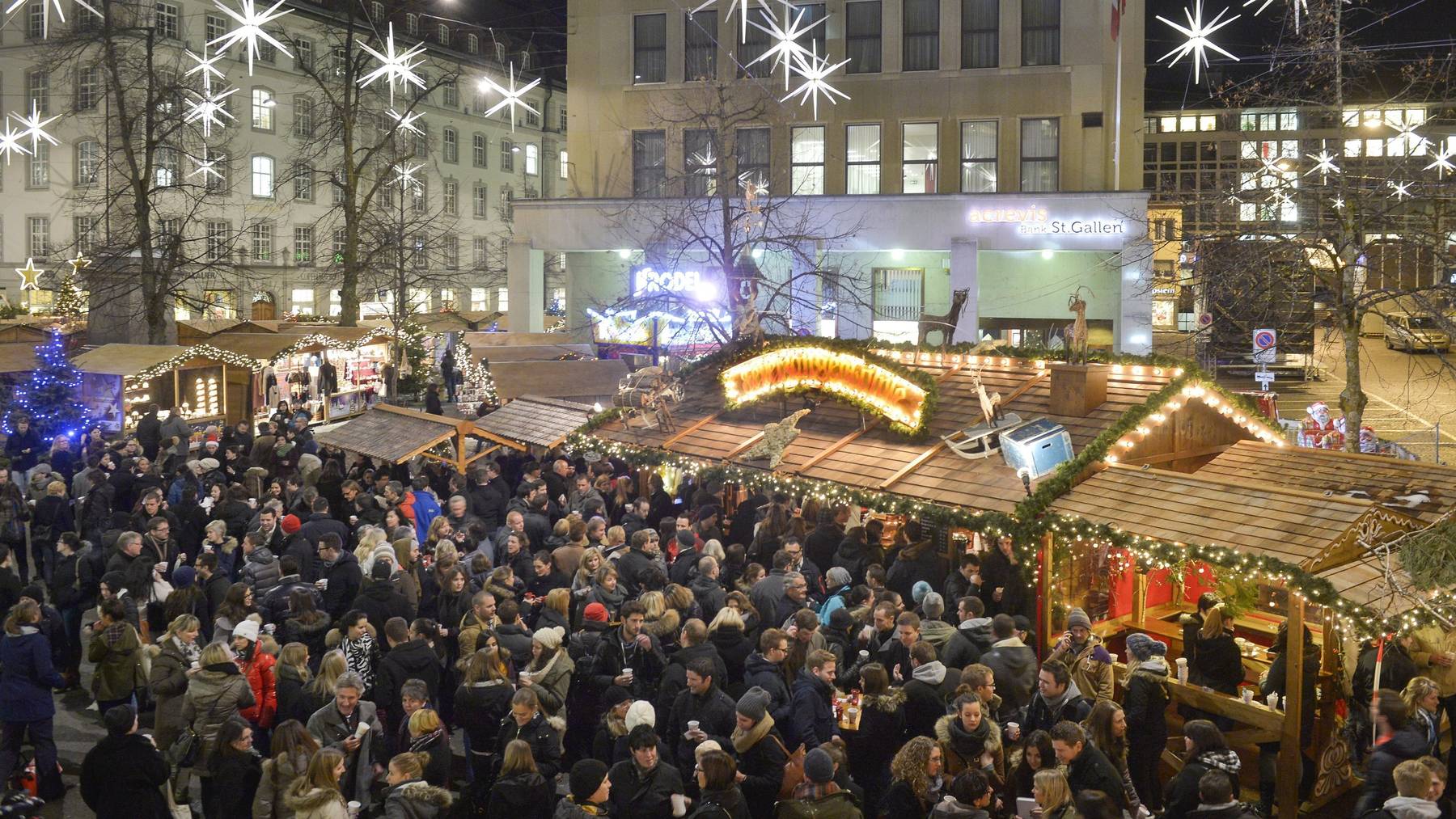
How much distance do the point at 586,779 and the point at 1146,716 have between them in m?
4.30

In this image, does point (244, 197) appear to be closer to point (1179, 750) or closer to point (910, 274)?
point (910, 274)

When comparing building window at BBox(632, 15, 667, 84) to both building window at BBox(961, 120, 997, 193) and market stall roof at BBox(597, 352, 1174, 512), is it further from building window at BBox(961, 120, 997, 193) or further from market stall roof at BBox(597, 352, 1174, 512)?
market stall roof at BBox(597, 352, 1174, 512)

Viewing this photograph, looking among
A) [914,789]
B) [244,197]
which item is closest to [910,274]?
[914,789]

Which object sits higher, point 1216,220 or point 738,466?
point 1216,220

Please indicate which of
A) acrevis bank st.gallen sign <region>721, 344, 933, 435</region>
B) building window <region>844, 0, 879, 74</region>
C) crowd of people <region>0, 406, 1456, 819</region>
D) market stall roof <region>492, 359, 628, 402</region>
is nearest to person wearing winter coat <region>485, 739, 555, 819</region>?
crowd of people <region>0, 406, 1456, 819</region>

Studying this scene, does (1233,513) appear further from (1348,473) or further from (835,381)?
(835,381)

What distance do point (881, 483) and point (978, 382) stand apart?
148 centimetres

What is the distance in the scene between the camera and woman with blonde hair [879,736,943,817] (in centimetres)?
A: 696

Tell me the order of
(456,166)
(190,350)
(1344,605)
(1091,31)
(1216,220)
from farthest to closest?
(456,166), (1091,31), (190,350), (1216,220), (1344,605)

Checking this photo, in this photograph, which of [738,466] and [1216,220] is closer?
[738,466]

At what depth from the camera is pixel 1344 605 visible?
8.72 m

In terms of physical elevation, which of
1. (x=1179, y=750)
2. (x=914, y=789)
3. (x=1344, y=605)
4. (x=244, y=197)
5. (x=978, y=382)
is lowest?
(x=1179, y=750)

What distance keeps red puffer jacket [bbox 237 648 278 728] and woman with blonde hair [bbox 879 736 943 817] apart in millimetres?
4750

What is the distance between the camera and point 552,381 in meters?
25.3
